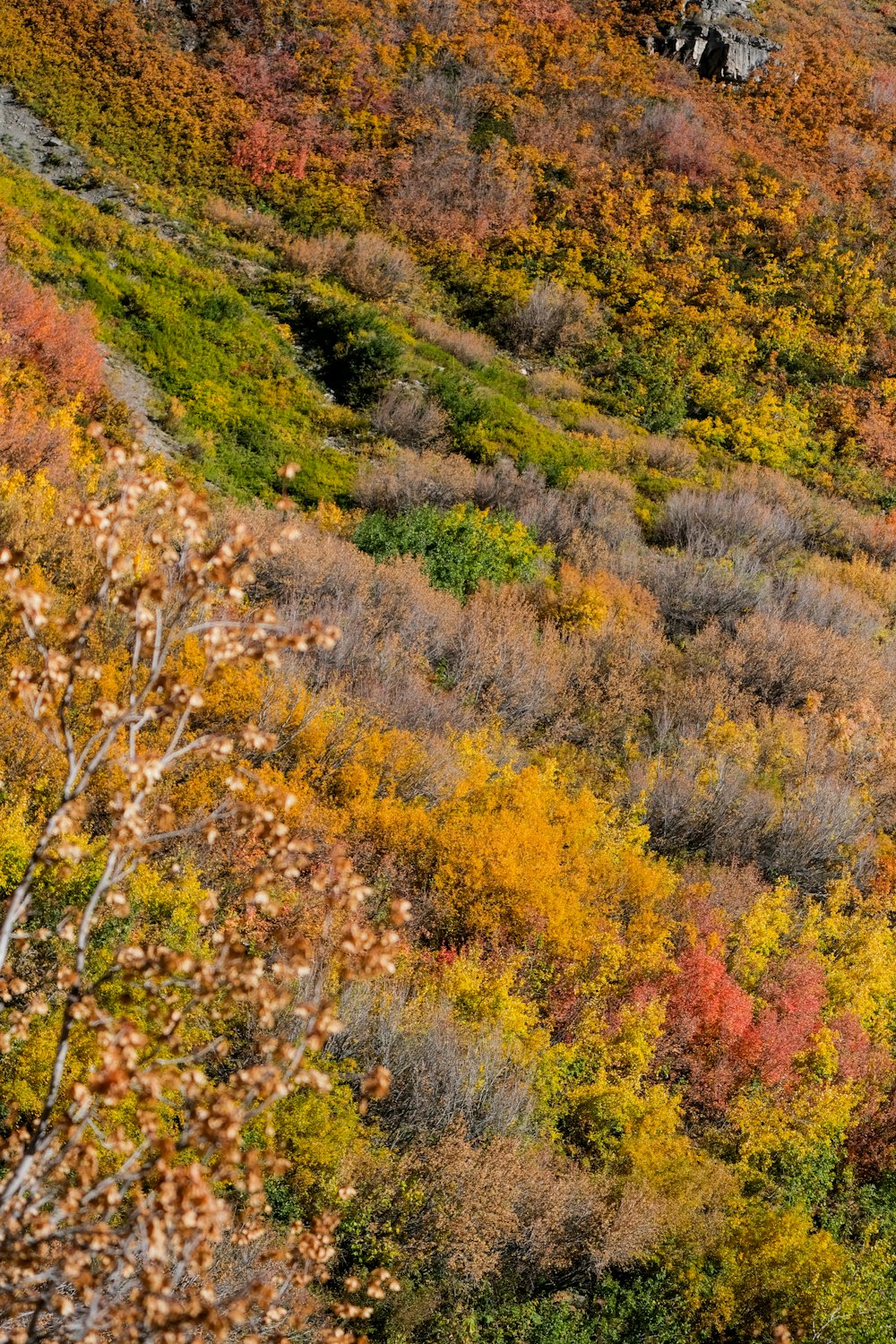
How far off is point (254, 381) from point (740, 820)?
1609 centimetres

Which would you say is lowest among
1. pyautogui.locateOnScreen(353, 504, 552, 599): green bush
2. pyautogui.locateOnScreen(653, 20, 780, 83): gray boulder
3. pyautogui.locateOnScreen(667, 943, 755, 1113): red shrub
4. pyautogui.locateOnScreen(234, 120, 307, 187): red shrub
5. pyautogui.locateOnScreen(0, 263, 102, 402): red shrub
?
pyautogui.locateOnScreen(667, 943, 755, 1113): red shrub

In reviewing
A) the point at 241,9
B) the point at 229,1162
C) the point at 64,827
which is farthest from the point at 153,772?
the point at 241,9

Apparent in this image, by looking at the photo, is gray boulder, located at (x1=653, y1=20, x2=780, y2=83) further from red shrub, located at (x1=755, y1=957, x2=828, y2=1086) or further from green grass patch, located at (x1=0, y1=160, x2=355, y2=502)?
red shrub, located at (x1=755, y1=957, x2=828, y2=1086)

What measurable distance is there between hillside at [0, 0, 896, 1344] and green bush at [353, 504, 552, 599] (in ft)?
0.33

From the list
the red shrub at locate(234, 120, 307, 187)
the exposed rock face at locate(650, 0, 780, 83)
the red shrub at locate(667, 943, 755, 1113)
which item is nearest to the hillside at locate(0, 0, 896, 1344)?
the red shrub at locate(667, 943, 755, 1113)

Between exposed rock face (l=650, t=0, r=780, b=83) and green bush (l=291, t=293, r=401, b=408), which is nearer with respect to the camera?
green bush (l=291, t=293, r=401, b=408)

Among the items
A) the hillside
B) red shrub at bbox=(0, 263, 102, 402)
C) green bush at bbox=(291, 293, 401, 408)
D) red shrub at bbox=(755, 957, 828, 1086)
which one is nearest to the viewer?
the hillside

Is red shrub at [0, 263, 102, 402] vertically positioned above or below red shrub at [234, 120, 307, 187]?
below

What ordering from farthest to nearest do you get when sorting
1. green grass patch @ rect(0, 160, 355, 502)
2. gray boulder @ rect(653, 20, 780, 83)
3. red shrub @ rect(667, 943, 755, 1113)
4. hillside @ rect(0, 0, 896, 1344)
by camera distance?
gray boulder @ rect(653, 20, 780, 83) → green grass patch @ rect(0, 160, 355, 502) → red shrub @ rect(667, 943, 755, 1113) → hillside @ rect(0, 0, 896, 1344)

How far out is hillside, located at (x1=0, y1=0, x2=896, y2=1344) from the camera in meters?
3.87

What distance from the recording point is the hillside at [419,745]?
3867 millimetres

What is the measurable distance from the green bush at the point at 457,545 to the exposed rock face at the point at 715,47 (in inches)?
1485

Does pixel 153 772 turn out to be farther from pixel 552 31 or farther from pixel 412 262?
pixel 552 31

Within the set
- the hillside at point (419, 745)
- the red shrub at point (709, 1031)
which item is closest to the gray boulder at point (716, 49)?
the hillside at point (419, 745)
